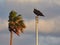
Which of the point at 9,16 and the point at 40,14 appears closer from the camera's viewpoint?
the point at 40,14

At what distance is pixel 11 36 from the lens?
7956 centimetres

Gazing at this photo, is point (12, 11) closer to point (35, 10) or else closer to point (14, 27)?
point (14, 27)

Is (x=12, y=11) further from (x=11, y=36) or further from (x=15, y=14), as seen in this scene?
(x=11, y=36)

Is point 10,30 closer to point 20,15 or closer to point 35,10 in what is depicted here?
point 20,15

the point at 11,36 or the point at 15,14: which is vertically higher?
the point at 15,14

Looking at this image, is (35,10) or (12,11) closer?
(35,10)

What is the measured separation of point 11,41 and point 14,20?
515 centimetres

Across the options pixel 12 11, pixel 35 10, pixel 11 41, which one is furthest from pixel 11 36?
pixel 35 10

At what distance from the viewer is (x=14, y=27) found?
264 feet

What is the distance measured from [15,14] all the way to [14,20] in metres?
1.46

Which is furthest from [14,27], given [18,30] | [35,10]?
[35,10]

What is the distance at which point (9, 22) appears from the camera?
8056cm

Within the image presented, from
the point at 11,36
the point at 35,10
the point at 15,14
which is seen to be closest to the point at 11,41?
the point at 11,36

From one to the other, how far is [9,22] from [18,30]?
2741 mm
